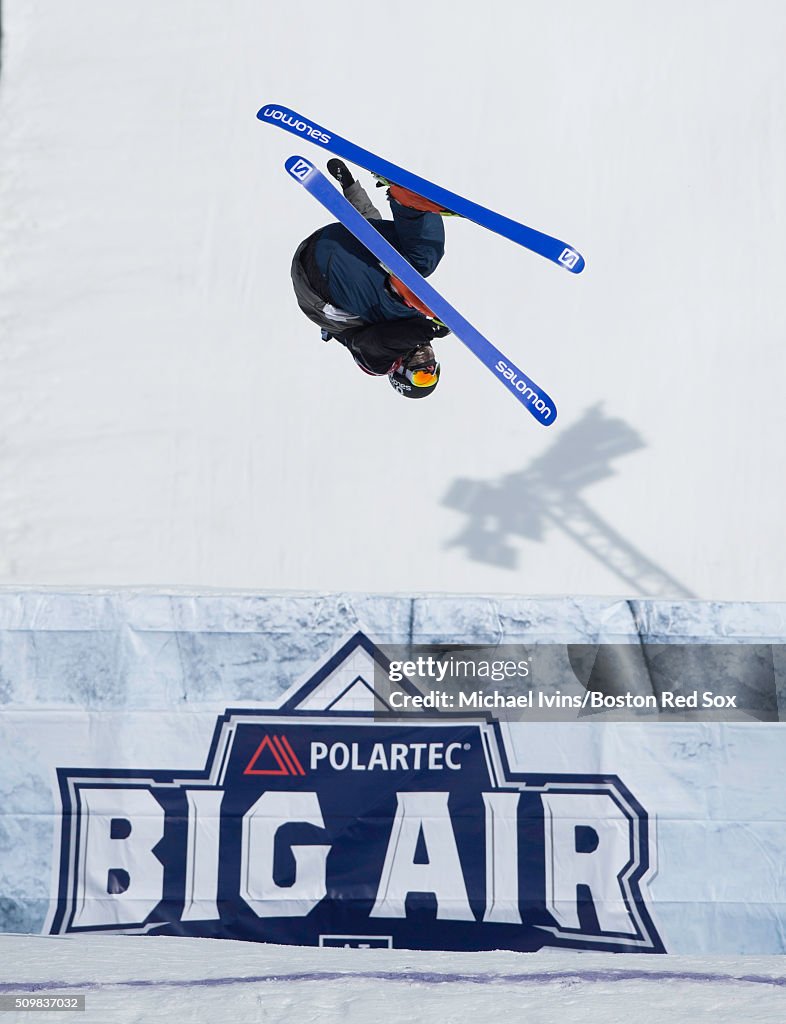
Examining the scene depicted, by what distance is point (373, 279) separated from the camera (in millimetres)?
4770

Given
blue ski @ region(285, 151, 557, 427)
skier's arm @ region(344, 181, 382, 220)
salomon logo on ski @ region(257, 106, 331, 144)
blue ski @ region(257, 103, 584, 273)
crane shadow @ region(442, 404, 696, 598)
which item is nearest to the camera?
blue ski @ region(257, 103, 584, 273)

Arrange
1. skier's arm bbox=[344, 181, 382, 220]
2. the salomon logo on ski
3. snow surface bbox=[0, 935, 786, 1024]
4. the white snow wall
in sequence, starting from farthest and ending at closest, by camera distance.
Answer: the salomon logo on ski
skier's arm bbox=[344, 181, 382, 220]
the white snow wall
snow surface bbox=[0, 935, 786, 1024]

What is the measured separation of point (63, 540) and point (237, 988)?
10.1 feet

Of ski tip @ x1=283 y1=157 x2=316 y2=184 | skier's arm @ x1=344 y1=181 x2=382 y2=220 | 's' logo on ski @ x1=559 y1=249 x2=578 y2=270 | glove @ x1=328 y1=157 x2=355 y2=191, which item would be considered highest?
ski tip @ x1=283 y1=157 x2=316 y2=184

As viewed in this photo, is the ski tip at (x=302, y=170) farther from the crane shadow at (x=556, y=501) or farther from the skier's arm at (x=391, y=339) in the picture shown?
the crane shadow at (x=556, y=501)

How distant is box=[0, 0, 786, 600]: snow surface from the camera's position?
20.1 feet

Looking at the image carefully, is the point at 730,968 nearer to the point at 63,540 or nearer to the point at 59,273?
the point at 63,540

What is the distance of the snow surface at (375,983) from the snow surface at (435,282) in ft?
7.43

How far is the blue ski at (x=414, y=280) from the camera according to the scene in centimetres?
463

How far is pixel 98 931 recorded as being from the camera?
4.39 meters

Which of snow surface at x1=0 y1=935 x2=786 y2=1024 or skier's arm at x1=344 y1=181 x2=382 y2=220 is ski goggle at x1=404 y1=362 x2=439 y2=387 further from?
snow surface at x1=0 y1=935 x2=786 y2=1024

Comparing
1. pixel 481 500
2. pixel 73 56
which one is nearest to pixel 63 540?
pixel 481 500

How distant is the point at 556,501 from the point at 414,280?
191 centimetres

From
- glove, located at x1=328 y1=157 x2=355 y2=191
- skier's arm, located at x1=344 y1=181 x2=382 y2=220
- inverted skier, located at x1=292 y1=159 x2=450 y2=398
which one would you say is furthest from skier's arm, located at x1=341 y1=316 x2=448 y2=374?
glove, located at x1=328 y1=157 x2=355 y2=191
